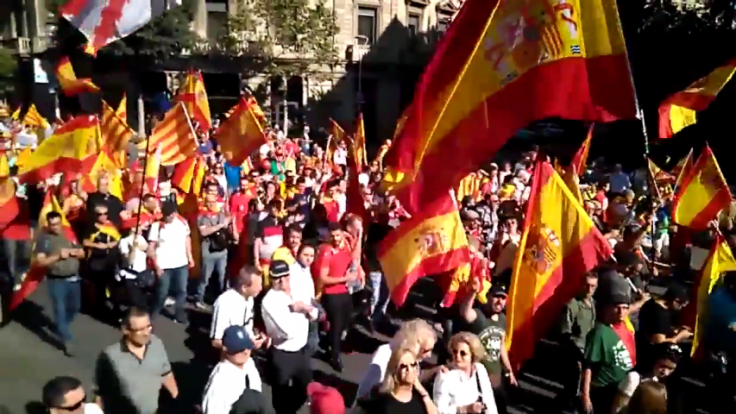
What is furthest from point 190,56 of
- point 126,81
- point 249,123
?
point 249,123

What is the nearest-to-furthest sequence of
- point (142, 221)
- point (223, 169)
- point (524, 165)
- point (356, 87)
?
point (142, 221)
point (223, 169)
point (524, 165)
point (356, 87)

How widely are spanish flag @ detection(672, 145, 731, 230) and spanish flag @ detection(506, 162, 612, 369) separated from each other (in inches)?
152

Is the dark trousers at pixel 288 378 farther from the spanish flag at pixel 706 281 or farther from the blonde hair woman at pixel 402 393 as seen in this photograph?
the spanish flag at pixel 706 281

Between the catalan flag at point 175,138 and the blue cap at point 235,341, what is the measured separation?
220 inches

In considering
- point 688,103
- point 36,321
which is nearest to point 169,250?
point 36,321

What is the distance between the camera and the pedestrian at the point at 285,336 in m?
5.20

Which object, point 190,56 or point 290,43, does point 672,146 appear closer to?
point 290,43

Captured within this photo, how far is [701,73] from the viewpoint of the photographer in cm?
2309

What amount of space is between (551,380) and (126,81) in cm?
3195

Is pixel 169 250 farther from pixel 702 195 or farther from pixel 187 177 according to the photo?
pixel 702 195

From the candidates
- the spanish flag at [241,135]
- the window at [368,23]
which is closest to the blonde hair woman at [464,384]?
the spanish flag at [241,135]

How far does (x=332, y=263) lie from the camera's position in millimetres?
6645

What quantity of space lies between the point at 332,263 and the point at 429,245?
1087 millimetres

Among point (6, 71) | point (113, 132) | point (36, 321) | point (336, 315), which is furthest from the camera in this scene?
point (6, 71)
